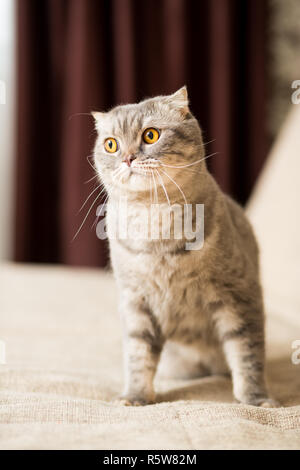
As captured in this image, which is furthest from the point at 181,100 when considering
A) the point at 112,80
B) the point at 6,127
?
the point at 6,127

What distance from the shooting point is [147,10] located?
2.52 metres

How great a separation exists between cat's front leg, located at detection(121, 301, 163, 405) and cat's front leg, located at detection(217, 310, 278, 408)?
0.14 meters

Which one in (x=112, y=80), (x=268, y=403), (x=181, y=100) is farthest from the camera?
(x=112, y=80)

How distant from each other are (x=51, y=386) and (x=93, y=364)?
0.21 meters

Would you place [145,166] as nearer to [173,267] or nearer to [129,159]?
[129,159]

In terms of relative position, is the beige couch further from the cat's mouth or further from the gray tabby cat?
the cat's mouth

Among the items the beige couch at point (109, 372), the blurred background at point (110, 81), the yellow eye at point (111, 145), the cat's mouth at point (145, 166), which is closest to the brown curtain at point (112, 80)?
the blurred background at point (110, 81)

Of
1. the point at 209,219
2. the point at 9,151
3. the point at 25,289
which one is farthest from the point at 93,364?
the point at 9,151

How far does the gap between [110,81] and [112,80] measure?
0.04 feet

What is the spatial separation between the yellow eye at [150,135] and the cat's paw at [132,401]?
1.56ft

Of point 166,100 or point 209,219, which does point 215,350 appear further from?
point 166,100

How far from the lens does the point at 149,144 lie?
0.96m

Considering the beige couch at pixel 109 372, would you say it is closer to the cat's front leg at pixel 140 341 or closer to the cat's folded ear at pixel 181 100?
the cat's front leg at pixel 140 341

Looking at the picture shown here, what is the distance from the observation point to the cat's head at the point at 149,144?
3.10ft
